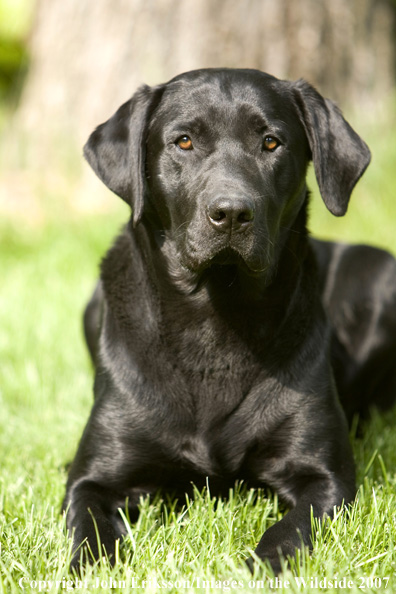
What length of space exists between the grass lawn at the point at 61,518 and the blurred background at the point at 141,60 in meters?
1.45

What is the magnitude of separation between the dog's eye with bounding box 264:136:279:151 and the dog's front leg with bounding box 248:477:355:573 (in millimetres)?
1197

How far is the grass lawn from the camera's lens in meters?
2.04

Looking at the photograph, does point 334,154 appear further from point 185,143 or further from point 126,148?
point 126,148

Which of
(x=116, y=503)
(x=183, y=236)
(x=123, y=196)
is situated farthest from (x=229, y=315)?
(x=116, y=503)

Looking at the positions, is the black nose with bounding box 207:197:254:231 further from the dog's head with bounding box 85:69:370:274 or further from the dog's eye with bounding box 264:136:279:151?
the dog's eye with bounding box 264:136:279:151

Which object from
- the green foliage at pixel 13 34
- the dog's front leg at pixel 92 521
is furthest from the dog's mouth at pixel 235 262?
the green foliage at pixel 13 34

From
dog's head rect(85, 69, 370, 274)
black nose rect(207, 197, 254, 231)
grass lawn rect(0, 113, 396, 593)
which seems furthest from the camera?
dog's head rect(85, 69, 370, 274)

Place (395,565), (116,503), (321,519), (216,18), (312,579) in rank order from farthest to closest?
(216,18)
(116,503)
(321,519)
(395,565)
(312,579)

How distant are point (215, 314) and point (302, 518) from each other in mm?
803

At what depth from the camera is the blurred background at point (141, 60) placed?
6.27 m

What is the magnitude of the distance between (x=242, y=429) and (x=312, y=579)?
764 millimetres

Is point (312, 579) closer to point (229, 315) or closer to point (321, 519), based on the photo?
point (321, 519)

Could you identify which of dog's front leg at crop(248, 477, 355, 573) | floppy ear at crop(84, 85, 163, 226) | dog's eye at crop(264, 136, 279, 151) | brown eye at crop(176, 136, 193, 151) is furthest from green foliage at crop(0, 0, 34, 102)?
dog's front leg at crop(248, 477, 355, 573)

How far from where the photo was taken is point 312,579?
1.96 metres
